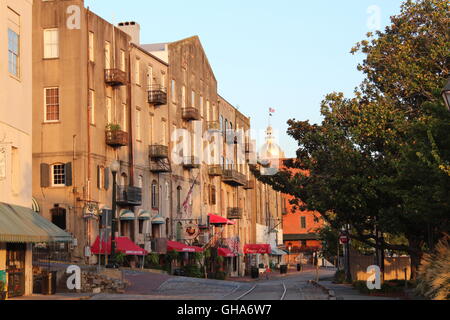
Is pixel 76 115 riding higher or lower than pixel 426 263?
higher

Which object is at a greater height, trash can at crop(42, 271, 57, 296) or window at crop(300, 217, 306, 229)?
window at crop(300, 217, 306, 229)

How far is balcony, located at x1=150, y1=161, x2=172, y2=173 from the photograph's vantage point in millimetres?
59875

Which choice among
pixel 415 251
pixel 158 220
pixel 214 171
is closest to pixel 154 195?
pixel 158 220

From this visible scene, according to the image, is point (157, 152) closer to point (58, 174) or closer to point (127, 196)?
point (127, 196)

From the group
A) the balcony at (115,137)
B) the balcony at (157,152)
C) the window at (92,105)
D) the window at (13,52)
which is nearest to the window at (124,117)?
the balcony at (115,137)

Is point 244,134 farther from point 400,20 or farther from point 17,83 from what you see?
point 17,83

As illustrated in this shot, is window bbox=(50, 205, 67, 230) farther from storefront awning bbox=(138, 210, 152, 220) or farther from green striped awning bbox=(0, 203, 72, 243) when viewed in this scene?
green striped awning bbox=(0, 203, 72, 243)

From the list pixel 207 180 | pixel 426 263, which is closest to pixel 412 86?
pixel 426 263

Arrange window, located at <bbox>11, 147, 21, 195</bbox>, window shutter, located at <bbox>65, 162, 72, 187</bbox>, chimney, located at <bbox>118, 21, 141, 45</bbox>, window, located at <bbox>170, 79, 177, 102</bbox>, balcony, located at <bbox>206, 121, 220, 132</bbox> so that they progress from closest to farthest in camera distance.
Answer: window, located at <bbox>11, 147, 21, 195</bbox>
window shutter, located at <bbox>65, 162, 72, 187</bbox>
chimney, located at <bbox>118, 21, 141, 45</bbox>
window, located at <bbox>170, 79, 177, 102</bbox>
balcony, located at <bbox>206, 121, 220, 132</bbox>

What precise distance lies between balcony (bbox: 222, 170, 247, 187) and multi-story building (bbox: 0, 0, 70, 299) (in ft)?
168

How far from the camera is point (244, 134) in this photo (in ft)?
316

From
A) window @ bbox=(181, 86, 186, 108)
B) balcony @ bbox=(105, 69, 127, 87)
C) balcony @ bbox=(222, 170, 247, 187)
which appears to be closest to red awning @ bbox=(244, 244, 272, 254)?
balcony @ bbox=(222, 170, 247, 187)

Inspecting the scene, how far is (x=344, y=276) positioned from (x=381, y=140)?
1791 cm

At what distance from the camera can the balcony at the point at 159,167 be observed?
59.9 meters
